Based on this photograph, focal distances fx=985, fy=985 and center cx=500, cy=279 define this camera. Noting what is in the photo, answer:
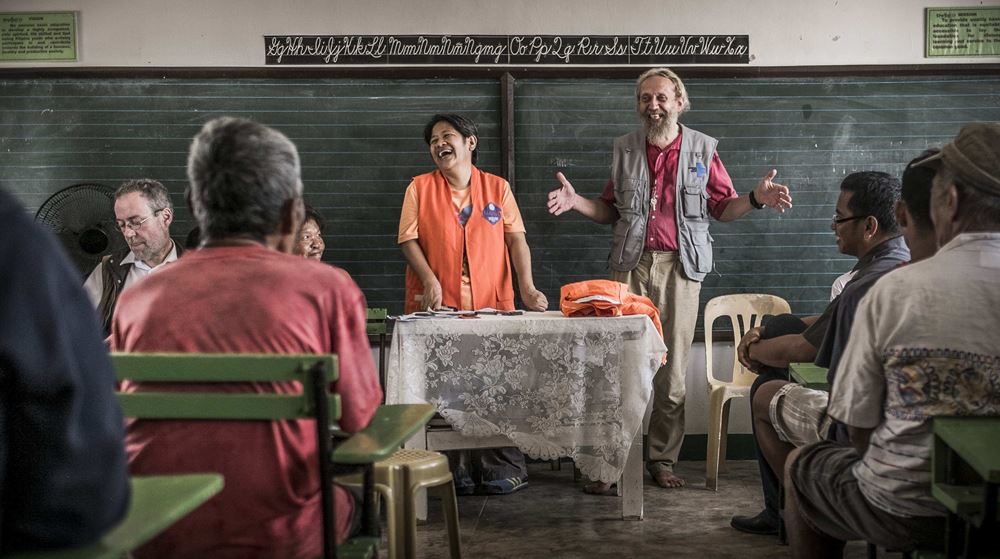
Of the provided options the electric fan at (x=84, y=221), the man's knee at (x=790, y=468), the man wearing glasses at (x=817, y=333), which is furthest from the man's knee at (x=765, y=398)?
the electric fan at (x=84, y=221)

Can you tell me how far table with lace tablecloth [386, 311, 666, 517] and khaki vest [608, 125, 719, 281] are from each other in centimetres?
91

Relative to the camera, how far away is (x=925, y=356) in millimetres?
1930

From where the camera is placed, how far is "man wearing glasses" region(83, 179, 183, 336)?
355cm

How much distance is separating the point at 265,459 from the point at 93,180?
353cm

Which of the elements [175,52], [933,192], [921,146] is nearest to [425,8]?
[175,52]

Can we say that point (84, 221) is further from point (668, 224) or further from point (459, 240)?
point (668, 224)

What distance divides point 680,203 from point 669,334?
1.99ft

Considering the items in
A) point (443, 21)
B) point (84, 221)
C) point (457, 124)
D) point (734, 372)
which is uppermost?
Answer: point (443, 21)

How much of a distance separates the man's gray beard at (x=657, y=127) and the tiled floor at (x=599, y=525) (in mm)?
1586

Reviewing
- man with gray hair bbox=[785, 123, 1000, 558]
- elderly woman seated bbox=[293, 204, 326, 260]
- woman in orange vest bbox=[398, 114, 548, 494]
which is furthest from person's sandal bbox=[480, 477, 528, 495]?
man with gray hair bbox=[785, 123, 1000, 558]

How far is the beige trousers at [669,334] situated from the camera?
14.8ft

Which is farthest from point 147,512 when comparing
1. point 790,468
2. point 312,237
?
point 312,237

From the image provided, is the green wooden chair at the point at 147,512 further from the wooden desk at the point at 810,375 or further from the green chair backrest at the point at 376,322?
the green chair backrest at the point at 376,322

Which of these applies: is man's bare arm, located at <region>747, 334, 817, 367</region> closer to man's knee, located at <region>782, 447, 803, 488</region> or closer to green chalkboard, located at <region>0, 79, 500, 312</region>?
man's knee, located at <region>782, 447, 803, 488</region>
